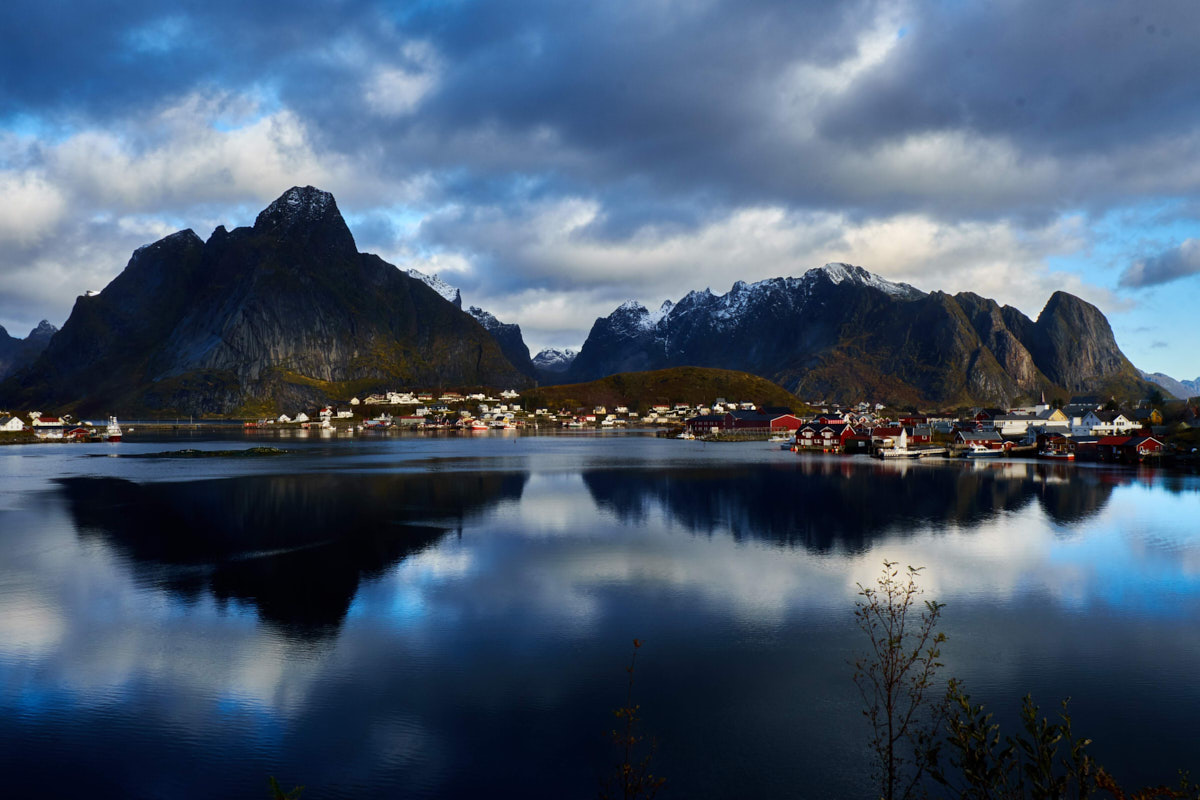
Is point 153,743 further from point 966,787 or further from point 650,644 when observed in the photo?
point 966,787

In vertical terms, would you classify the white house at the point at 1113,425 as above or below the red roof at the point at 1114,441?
above

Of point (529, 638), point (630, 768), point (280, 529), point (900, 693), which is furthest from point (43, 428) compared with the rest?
point (900, 693)

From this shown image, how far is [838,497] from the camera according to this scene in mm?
42094

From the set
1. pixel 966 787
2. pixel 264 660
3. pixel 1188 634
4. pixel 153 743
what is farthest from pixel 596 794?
pixel 1188 634

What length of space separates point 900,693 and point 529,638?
27.6 ft

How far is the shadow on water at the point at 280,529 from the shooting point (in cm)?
2080

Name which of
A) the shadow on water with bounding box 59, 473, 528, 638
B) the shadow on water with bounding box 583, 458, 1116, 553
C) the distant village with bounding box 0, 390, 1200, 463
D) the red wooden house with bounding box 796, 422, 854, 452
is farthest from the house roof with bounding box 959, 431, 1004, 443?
the shadow on water with bounding box 59, 473, 528, 638

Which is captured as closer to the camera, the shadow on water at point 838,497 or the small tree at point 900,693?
the small tree at point 900,693

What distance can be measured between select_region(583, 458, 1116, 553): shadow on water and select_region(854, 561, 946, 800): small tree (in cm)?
921

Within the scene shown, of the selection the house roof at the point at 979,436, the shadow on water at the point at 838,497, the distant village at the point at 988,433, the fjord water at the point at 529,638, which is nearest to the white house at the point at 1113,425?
the distant village at the point at 988,433

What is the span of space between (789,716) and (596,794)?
428 cm

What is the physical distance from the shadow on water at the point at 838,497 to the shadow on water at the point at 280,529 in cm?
1075

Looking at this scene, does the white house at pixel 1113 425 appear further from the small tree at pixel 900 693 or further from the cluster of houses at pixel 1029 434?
the small tree at pixel 900 693

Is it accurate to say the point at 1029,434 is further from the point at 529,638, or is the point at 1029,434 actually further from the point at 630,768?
the point at 630,768
